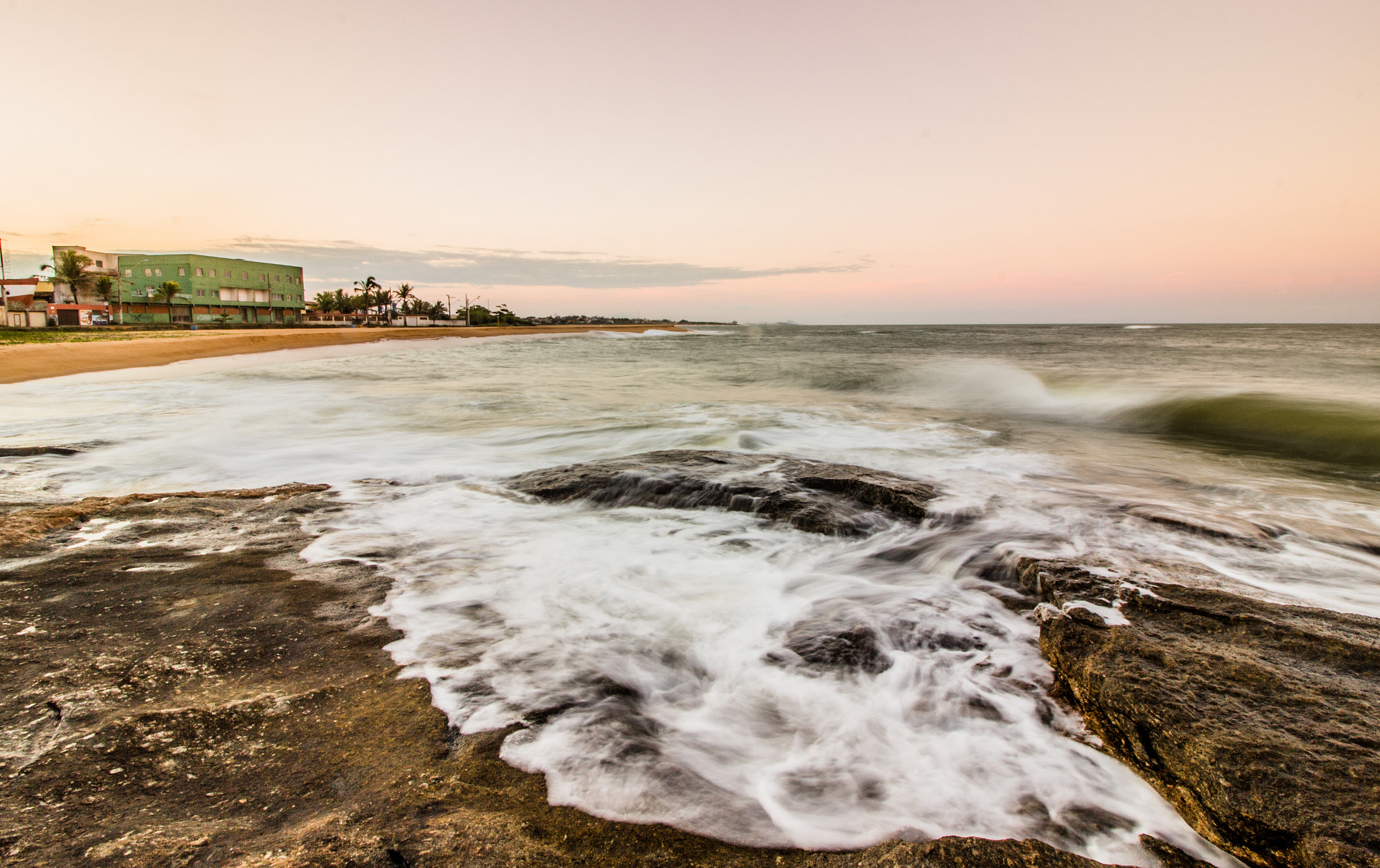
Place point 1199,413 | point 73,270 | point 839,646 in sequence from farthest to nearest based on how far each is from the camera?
point 73,270
point 1199,413
point 839,646

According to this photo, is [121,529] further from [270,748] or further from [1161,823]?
[1161,823]

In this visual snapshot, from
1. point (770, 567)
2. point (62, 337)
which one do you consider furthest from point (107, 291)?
point (770, 567)

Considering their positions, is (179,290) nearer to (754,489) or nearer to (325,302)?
(325,302)

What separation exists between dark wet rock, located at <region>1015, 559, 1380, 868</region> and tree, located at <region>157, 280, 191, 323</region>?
73424 mm

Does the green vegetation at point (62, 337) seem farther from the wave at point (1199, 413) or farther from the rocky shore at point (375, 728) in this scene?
the wave at point (1199, 413)

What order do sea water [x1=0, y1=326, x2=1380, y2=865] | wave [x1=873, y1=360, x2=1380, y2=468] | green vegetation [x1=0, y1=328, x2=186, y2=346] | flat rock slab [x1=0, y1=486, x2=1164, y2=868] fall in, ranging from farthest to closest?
green vegetation [x1=0, y1=328, x2=186, y2=346], wave [x1=873, y1=360, x2=1380, y2=468], sea water [x1=0, y1=326, x2=1380, y2=865], flat rock slab [x1=0, y1=486, x2=1164, y2=868]

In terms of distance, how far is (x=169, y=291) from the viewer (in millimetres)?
56062

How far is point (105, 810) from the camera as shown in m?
1.81

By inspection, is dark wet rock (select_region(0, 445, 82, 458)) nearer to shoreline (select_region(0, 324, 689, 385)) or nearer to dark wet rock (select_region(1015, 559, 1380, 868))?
dark wet rock (select_region(1015, 559, 1380, 868))

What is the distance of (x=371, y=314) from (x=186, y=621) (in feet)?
333

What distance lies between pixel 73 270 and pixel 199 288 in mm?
9430

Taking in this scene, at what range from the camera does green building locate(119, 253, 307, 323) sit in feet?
198

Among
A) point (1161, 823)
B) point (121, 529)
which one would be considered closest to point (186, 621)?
point (121, 529)

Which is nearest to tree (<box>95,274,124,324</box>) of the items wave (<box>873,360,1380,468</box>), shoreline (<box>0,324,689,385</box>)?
shoreline (<box>0,324,689,385</box>)
